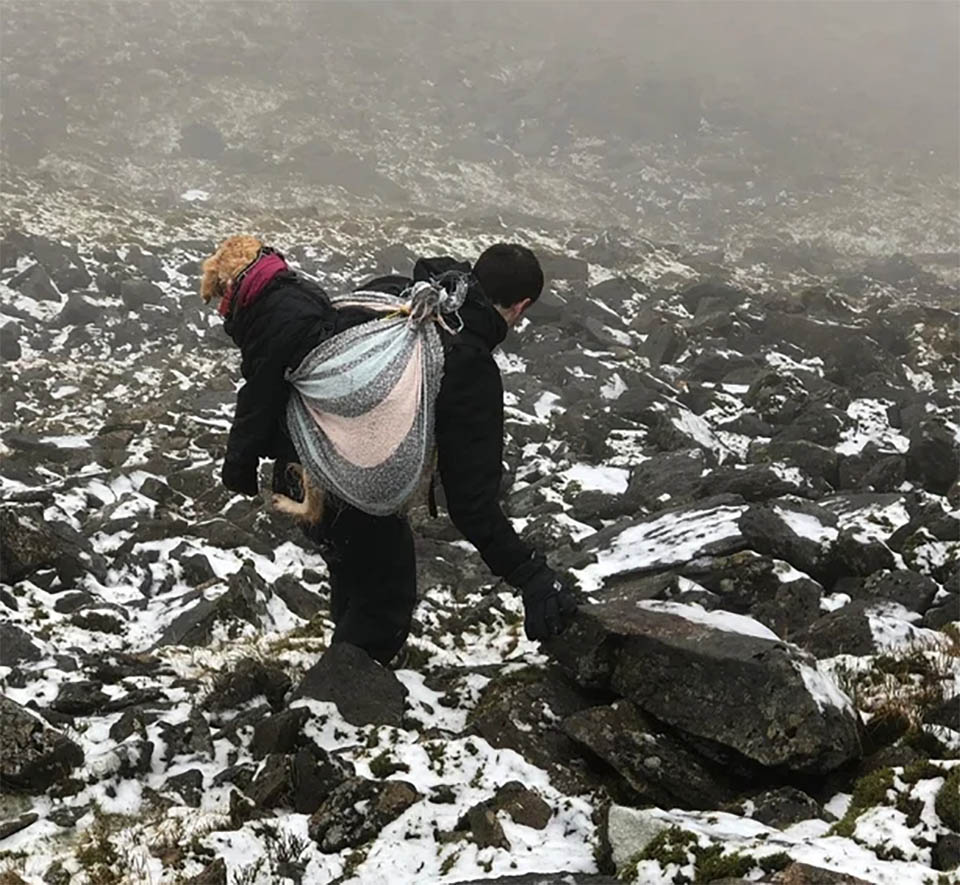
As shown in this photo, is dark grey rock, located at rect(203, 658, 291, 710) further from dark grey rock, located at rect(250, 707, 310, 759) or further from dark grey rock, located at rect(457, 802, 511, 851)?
dark grey rock, located at rect(457, 802, 511, 851)

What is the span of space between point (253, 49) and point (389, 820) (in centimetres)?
4397

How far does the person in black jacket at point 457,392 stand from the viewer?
13.1 ft

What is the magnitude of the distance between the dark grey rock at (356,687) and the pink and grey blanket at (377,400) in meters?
1.10

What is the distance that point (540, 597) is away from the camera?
4.15 meters

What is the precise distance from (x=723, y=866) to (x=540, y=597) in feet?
5.07

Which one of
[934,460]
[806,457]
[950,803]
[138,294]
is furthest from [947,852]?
[138,294]

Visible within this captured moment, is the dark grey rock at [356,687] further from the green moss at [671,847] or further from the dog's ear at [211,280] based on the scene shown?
the dog's ear at [211,280]

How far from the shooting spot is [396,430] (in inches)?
158

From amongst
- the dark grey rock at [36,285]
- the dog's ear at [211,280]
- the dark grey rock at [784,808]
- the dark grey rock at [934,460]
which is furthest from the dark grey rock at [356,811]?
the dark grey rock at [36,285]

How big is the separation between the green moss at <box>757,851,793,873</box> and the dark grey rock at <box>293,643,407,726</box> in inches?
88.0

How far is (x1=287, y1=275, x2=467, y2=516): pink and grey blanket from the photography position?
4000 mm

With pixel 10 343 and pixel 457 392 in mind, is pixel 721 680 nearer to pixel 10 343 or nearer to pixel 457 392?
pixel 457 392

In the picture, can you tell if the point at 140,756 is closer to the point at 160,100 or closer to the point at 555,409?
the point at 555,409

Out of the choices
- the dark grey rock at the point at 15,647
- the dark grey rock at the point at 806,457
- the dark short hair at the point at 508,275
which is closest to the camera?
the dark short hair at the point at 508,275
